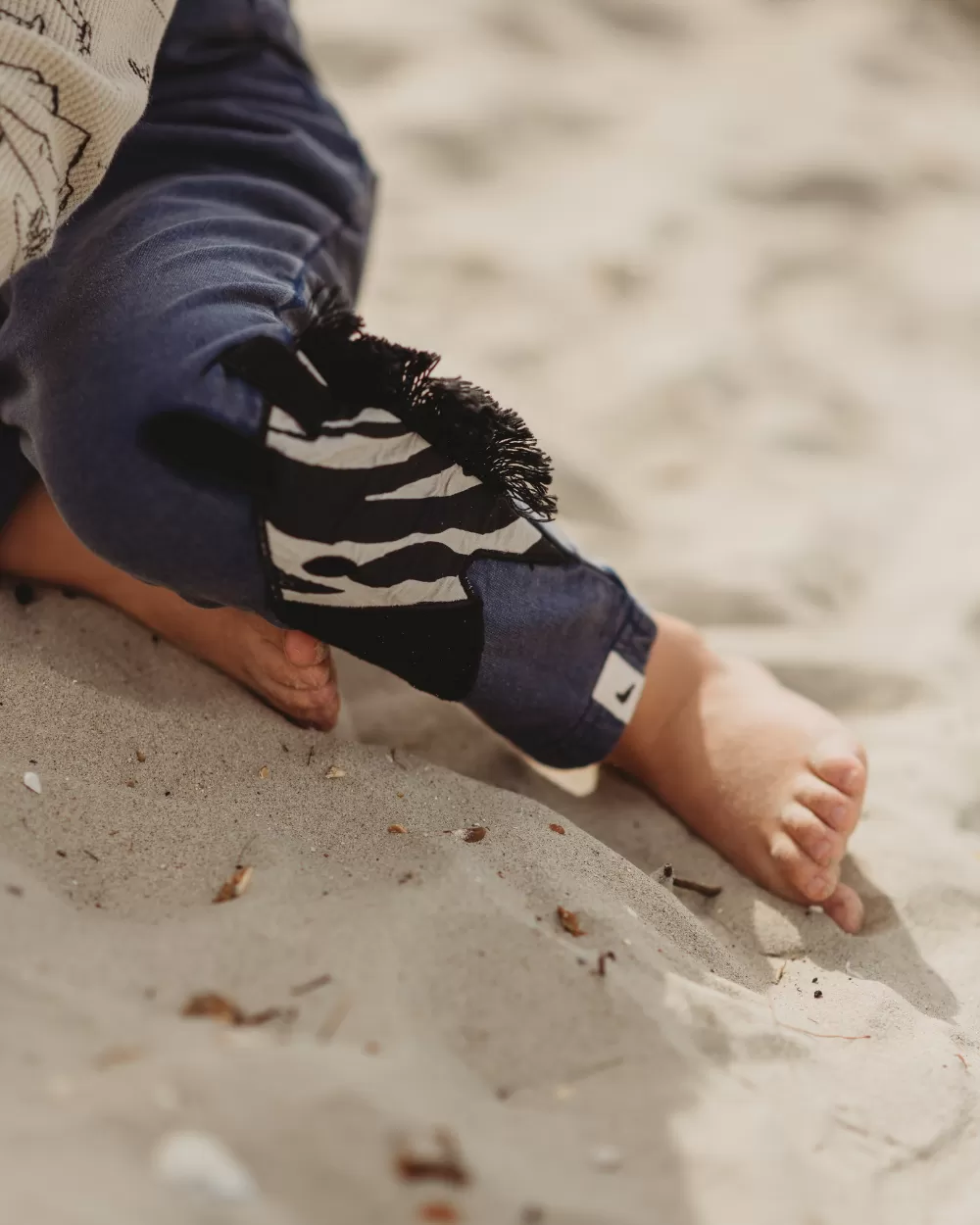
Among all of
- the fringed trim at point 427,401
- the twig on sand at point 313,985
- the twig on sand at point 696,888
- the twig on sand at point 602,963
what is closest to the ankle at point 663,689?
the twig on sand at point 696,888

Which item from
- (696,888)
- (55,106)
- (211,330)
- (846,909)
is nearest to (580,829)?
(696,888)

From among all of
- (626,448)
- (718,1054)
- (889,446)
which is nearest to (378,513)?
(718,1054)

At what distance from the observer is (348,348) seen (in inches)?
32.7

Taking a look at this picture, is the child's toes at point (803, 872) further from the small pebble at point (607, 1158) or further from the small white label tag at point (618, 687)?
the small pebble at point (607, 1158)

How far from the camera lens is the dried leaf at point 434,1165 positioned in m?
0.55

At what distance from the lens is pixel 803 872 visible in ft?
→ 3.18

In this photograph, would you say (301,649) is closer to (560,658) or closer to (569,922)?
(560,658)

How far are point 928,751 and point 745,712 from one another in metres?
0.22

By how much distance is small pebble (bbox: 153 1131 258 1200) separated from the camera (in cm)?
52

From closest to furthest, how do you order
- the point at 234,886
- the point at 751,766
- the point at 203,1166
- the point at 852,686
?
1. the point at 203,1166
2. the point at 234,886
3. the point at 751,766
4. the point at 852,686

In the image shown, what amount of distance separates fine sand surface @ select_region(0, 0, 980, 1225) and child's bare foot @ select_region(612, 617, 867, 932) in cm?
3

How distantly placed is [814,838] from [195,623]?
577 mm

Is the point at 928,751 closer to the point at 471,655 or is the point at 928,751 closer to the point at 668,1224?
the point at 471,655

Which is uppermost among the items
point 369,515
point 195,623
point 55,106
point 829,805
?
point 55,106
